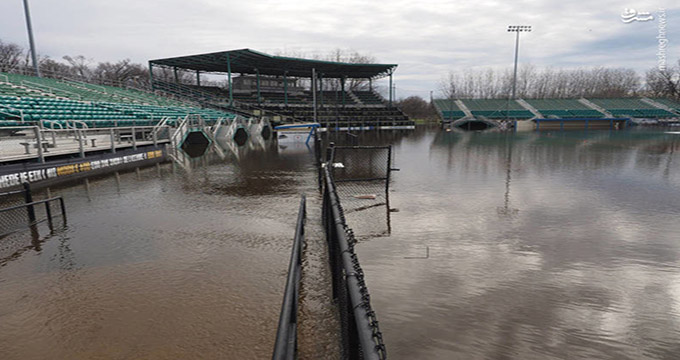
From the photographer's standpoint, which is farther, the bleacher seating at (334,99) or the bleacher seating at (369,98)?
the bleacher seating at (369,98)

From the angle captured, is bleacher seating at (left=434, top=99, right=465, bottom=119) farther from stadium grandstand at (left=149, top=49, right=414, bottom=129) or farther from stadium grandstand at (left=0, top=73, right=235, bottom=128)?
stadium grandstand at (left=0, top=73, right=235, bottom=128)

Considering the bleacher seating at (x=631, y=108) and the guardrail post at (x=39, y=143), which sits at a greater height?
the bleacher seating at (x=631, y=108)

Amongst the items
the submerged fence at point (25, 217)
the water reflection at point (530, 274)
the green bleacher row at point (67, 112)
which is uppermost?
the green bleacher row at point (67, 112)

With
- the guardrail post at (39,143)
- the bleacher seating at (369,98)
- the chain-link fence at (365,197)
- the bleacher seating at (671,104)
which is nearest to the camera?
the chain-link fence at (365,197)

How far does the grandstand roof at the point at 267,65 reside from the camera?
140ft

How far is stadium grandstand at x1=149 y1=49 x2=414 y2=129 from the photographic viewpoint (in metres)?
43.4

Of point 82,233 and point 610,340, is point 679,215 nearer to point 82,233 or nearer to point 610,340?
point 610,340

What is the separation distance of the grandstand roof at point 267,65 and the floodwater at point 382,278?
123ft

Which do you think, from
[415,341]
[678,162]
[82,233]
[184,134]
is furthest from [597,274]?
[184,134]

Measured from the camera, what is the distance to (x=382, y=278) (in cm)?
449

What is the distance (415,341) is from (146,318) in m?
2.64

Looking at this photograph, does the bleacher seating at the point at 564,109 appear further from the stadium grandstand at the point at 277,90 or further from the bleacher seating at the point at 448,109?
the stadium grandstand at the point at 277,90

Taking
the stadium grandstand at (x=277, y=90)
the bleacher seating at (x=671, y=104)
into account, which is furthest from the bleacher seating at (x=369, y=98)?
the bleacher seating at (x=671, y=104)

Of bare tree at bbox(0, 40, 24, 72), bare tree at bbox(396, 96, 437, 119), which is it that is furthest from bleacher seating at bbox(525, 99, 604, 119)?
bare tree at bbox(0, 40, 24, 72)
